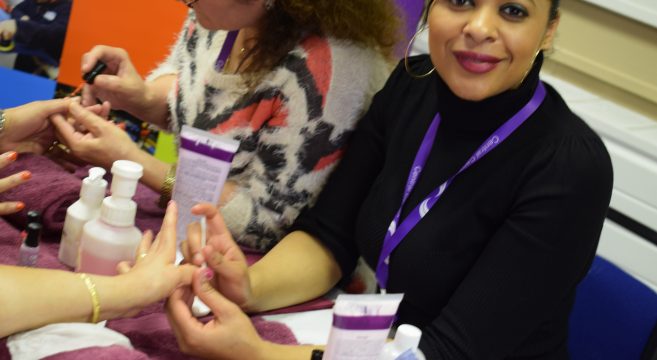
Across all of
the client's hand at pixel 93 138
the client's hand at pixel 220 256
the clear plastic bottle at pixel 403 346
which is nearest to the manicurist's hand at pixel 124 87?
the client's hand at pixel 93 138

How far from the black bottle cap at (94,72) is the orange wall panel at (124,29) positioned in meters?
0.51

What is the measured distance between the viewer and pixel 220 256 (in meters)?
1.07

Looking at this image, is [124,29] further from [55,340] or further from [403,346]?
[403,346]

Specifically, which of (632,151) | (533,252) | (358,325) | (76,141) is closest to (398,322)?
(533,252)

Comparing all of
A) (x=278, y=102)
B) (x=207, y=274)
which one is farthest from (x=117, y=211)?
(x=278, y=102)

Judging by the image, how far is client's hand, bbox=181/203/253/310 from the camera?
105cm

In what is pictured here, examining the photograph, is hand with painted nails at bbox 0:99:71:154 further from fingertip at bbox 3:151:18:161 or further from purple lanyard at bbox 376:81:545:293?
purple lanyard at bbox 376:81:545:293

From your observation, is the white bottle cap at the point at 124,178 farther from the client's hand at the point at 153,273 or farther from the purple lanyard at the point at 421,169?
the purple lanyard at the point at 421,169

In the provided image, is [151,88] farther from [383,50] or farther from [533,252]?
[533,252]

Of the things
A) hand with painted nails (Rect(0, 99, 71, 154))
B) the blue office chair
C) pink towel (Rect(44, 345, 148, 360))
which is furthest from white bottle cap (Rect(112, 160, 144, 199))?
the blue office chair

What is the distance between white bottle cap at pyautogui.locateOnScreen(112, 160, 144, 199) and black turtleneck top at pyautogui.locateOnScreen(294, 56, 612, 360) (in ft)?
1.20

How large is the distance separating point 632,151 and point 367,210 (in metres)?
0.93

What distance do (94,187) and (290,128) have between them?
1.06ft

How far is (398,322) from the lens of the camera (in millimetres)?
1276
